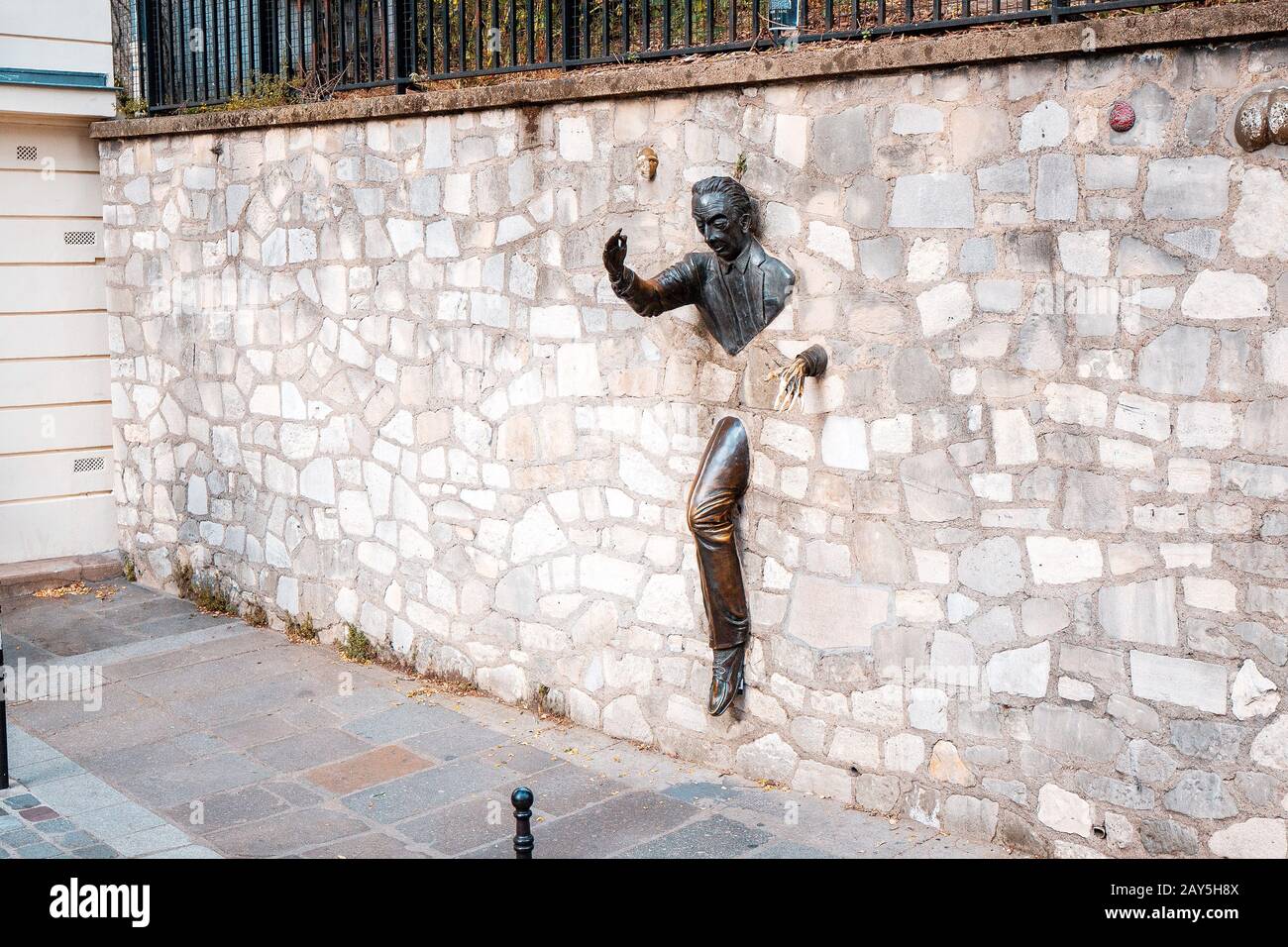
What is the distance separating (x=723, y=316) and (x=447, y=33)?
2.78 m

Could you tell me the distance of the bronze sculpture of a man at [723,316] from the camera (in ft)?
18.6

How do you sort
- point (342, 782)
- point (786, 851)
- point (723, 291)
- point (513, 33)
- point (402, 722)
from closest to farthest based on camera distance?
point (786, 851)
point (723, 291)
point (342, 782)
point (402, 722)
point (513, 33)

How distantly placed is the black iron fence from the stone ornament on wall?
0.65m

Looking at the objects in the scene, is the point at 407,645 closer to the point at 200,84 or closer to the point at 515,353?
the point at 515,353

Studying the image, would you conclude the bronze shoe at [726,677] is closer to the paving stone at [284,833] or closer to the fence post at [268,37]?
the paving stone at [284,833]

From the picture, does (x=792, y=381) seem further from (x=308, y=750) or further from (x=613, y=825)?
(x=308, y=750)

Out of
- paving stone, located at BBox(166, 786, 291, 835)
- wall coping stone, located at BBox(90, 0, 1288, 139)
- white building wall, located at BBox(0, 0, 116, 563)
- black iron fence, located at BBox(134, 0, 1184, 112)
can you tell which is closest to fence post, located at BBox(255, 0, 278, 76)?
black iron fence, located at BBox(134, 0, 1184, 112)

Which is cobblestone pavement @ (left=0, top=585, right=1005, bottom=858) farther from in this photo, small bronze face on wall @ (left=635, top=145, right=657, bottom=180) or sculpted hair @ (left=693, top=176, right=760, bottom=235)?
small bronze face on wall @ (left=635, top=145, right=657, bottom=180)

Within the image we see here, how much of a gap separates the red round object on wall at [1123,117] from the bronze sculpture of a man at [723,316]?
1.42 m

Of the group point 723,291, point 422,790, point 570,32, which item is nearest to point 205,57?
point 570,32

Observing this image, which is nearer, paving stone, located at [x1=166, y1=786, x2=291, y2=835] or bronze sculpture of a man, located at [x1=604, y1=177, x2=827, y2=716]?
bronze sculpture of a man, located at [x1=604, y1=177, x2=827, y2=716]

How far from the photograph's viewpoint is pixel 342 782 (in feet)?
20.5

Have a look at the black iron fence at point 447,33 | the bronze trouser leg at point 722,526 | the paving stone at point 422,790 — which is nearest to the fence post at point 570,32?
the black iron fence at point 447,33

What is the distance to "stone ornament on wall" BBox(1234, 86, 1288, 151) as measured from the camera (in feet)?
14.1
